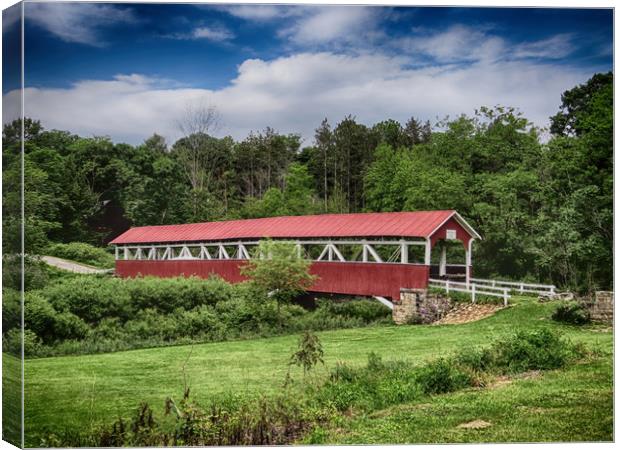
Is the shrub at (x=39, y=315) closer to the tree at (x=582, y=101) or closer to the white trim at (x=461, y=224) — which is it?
the white trim at (x=461, y=224)

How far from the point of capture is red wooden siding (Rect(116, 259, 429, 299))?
13.2 metres

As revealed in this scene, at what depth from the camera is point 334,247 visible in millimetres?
13320

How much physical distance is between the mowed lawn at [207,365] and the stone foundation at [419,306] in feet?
0.48

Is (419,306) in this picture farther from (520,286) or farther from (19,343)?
(19,343)

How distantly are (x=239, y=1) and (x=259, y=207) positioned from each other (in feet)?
9.76

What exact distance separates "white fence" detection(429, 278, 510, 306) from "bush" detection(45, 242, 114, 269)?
467 cm

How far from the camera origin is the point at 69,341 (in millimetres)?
12320

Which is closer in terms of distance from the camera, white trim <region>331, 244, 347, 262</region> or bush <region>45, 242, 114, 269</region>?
bush <region>45, 242, 114, 269</region>

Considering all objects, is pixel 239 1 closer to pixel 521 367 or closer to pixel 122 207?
pixel 122 207

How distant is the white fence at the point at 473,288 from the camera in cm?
1324

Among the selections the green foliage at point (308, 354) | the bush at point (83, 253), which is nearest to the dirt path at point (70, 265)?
the bush at point (83, 253)

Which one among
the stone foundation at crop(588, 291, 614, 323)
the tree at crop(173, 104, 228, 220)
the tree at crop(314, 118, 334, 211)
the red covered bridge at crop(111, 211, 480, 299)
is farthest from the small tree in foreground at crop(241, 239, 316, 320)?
the stone foundation at crop(588, 291, 614, 323)

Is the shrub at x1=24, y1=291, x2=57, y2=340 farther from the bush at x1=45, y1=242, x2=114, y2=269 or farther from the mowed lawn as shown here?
the bush at x1=45, y1=242, x2=114, y2=269

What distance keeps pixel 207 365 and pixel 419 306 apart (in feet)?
10.5
